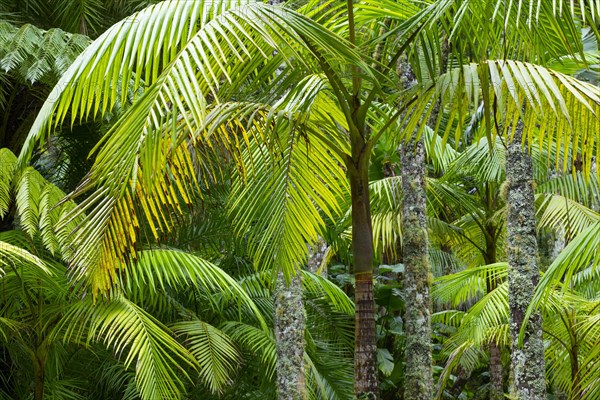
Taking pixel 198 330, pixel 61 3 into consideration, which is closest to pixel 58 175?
pixel 61 3

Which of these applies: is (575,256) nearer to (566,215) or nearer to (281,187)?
(281,187)

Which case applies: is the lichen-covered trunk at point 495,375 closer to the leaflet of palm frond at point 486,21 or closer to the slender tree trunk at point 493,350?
the slender tree trunk at point 493,350

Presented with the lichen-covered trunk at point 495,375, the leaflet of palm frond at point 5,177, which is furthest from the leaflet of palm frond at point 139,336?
the lichen-covered trunk at point 495,375

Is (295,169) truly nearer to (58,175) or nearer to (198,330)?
(198,330)

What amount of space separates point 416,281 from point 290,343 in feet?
3.71

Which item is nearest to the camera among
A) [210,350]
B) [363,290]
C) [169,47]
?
[169,47]

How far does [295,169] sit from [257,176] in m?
0.38

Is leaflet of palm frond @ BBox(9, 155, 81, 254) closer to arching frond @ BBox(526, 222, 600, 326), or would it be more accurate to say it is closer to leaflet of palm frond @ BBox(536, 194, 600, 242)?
arching frond @ BBox(526, 222, 600, 326)

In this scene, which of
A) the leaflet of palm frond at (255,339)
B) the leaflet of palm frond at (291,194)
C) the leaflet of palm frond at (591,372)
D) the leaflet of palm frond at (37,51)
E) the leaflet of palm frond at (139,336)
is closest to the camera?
the leaflet of palm frond at (291,194)

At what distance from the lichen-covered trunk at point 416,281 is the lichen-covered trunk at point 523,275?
2.24 ft

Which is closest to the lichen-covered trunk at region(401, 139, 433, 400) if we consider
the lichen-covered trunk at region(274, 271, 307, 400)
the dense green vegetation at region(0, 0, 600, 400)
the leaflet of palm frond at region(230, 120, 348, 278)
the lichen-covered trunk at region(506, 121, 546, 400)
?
the dense green vegetation at region(0, 0, 600, 400)

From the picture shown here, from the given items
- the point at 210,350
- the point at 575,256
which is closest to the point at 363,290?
the point at 575,256

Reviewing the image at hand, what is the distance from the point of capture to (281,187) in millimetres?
4441

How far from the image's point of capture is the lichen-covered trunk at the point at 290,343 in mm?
5688
